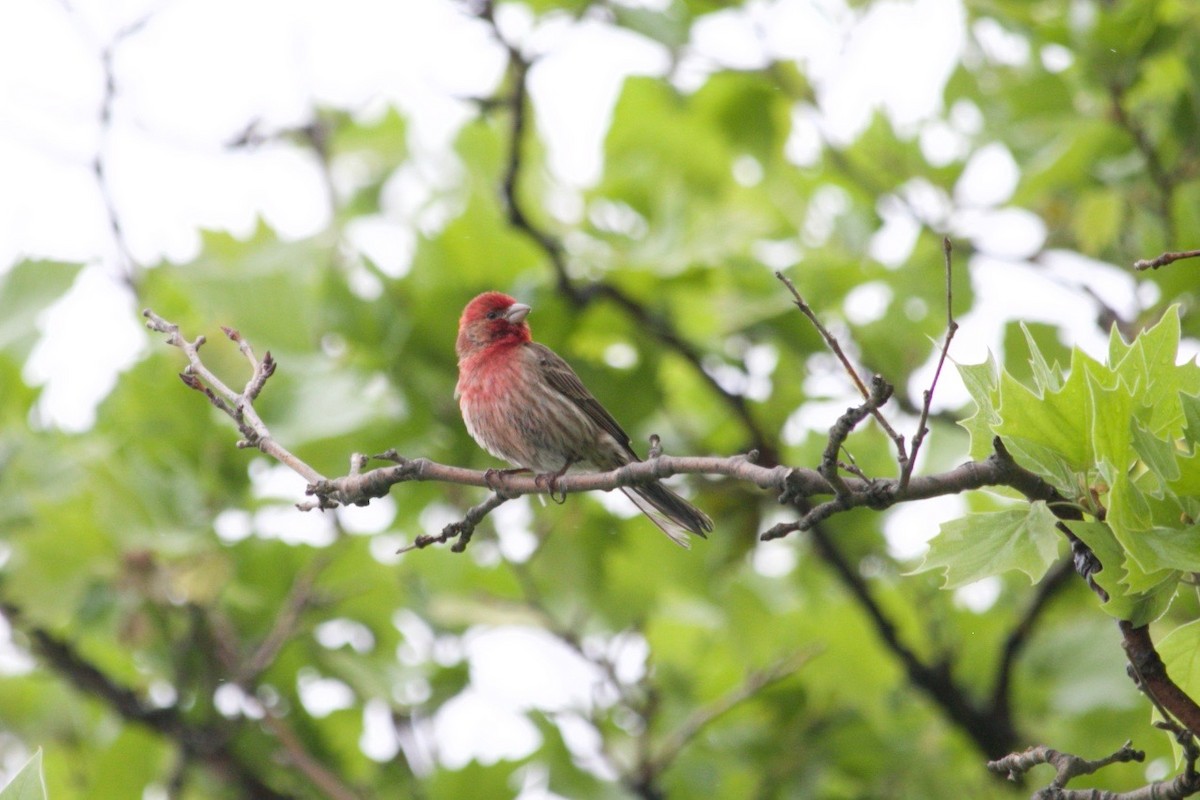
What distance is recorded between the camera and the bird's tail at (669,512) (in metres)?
5.54

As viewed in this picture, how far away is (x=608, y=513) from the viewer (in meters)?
7.24

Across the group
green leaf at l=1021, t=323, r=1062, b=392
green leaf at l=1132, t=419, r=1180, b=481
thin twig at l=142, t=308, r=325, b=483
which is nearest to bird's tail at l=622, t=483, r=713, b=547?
thin twig at l=142, t=308, r=325, b=483

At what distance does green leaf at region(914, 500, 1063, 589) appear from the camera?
289 centimetres

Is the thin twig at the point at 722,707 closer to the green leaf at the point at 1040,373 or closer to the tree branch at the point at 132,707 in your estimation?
the tree branch at the point at 132,707

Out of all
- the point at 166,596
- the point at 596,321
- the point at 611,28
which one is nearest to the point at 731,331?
the point at 596,321

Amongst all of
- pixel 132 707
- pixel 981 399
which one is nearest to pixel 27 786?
pixel 981 399

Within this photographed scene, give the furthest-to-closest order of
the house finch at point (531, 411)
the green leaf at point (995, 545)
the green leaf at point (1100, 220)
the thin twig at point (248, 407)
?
the house finch at point (531, 411), the green leaf at point (1100, 220), the thin twig at point (248, 407), the green leaf at point (995, 545)

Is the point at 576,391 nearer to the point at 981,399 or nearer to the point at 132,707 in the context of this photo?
the point at 132,707

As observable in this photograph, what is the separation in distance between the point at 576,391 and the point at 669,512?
1.36 meters

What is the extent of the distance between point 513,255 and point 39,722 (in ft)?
13.8

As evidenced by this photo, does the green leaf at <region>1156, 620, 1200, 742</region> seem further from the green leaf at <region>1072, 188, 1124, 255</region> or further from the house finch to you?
the house finch

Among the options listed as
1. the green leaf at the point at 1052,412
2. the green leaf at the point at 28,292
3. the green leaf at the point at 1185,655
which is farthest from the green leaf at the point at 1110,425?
the green leaf at the point at 28,292

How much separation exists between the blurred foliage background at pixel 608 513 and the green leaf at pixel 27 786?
2.93 meters

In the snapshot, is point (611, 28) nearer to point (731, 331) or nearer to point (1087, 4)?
point (731, 331)
